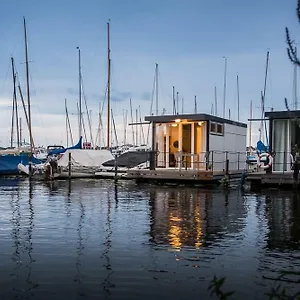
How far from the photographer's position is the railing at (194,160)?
2964 cm

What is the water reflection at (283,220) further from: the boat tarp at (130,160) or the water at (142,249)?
the boat tarp at (130,160)

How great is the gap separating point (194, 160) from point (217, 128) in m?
2.85

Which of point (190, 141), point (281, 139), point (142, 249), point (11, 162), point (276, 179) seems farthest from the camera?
point (11, 162)

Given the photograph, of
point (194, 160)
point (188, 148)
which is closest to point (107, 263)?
point (194, 160)

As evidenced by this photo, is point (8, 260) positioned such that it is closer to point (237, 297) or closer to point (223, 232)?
point (237, 297)

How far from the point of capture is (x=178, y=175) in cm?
2830

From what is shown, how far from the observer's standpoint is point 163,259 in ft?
29.9

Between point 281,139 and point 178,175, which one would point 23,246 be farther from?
point 281,139

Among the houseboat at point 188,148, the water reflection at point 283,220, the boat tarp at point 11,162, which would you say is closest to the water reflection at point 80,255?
the water reflection at point 283,220

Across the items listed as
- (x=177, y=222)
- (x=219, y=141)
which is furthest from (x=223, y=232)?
(x=219, y=141)

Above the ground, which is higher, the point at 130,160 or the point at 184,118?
the point at 184,118

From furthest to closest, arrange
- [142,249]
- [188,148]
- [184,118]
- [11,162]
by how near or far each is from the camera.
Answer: [11,162] < [188,148] < [184,118] < [142,249]

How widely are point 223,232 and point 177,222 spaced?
6.59ft

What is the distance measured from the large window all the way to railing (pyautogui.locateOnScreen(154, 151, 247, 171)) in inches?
51.7
